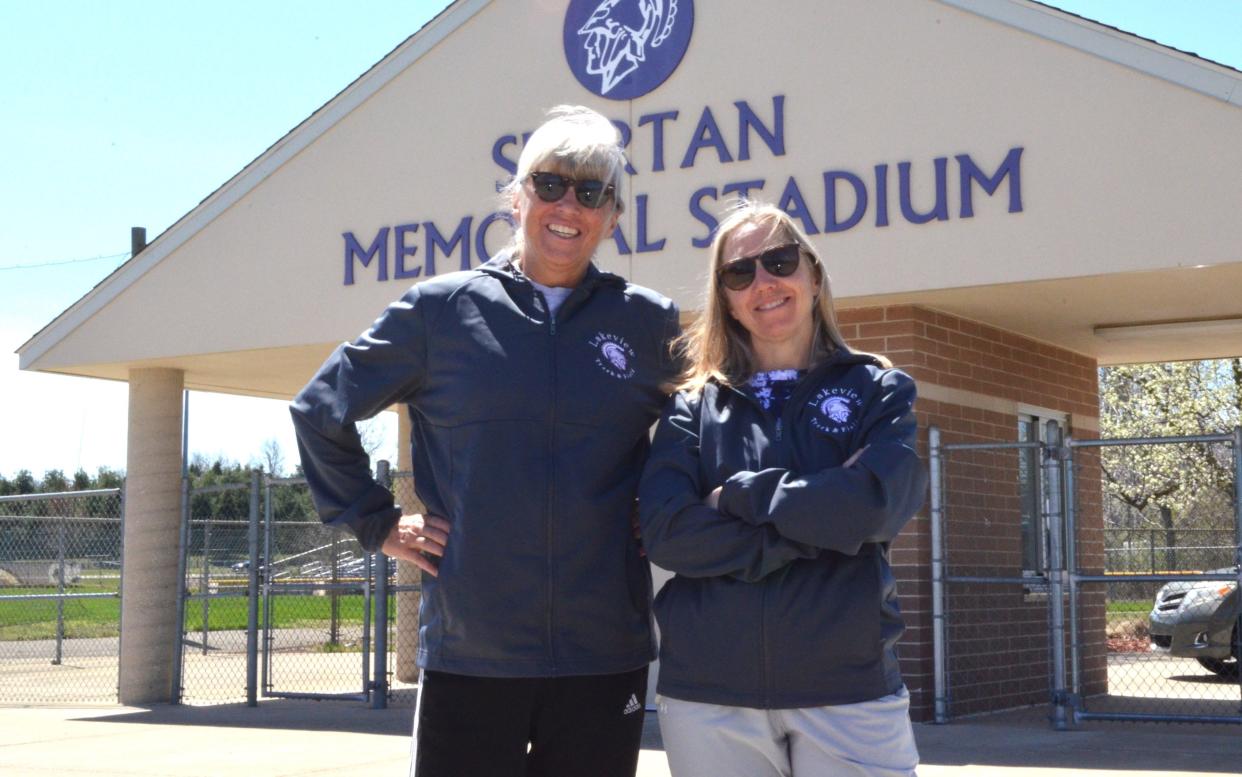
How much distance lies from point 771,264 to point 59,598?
12237mm

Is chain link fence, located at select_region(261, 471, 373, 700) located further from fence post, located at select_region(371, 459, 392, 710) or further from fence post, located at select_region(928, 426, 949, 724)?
fence post, located at select_region(928, 426, 949, 724)

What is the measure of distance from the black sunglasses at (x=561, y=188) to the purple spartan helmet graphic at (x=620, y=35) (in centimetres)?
752

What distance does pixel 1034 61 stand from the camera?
9273mm

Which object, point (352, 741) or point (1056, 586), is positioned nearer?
point (352, 741)

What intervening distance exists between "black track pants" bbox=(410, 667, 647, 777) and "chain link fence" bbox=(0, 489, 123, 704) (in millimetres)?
10171

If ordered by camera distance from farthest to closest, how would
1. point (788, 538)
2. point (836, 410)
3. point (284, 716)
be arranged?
1. point (284, 716)
2. point (836, 410)
3. point (788, 538)

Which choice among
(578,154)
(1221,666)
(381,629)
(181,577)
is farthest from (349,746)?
(1221,666)

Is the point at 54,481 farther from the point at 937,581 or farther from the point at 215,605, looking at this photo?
the point at 937,581

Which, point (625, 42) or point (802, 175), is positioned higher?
point (625, 42)

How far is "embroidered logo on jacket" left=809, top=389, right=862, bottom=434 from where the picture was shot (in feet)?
10.5

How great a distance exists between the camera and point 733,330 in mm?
3500

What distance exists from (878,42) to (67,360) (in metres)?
7.64

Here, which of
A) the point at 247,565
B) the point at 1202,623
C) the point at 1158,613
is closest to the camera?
the point at 1202,623

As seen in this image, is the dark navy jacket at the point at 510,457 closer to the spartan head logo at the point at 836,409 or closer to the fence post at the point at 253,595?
the spartan head logo at the point at 836,409
